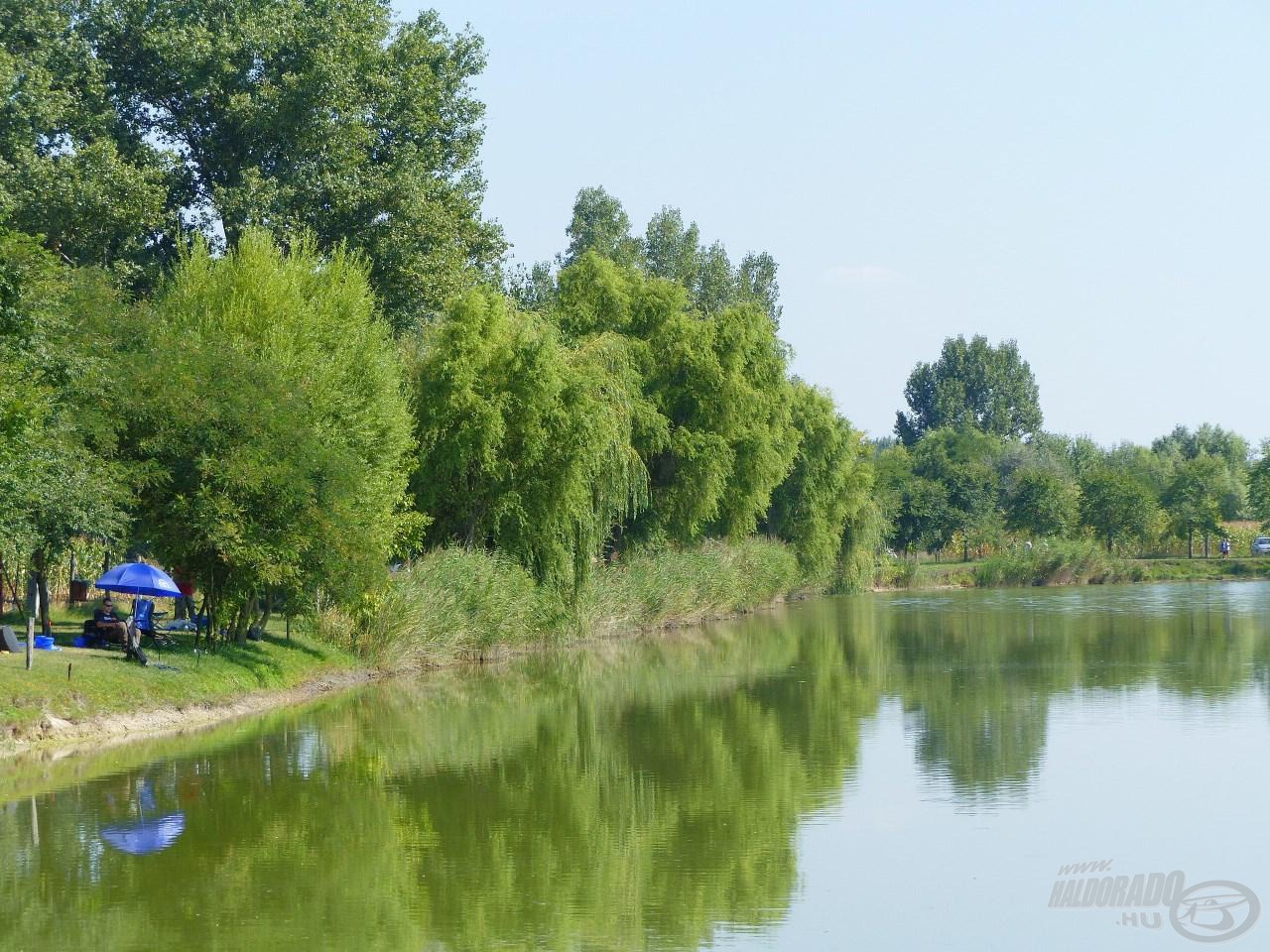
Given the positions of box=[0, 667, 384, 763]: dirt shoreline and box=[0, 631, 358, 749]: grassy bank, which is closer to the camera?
box=[0, 667, 384, 763]: dirt shoreline

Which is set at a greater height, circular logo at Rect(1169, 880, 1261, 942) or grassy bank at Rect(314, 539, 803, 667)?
grassy bank at Rect(314, 539, 803, 667)

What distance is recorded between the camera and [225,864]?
1521 cm

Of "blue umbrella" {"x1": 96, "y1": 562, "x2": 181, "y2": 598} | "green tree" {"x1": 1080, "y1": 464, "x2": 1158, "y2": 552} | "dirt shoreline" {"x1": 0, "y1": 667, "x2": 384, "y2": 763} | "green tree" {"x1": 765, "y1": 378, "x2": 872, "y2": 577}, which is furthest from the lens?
"green tree" {"x1": 1080, "y1": 464, "x2": 1158, "y2": 552}

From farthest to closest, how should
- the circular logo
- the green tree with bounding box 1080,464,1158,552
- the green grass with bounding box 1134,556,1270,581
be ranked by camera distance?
the green tree with bounding box 1080,464,1158,552, the green grass with bounding box 1134,556,1270,581, the circular logo

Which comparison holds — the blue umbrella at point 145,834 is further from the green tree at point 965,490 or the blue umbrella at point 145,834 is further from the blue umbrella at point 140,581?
the green tree at point 965,490

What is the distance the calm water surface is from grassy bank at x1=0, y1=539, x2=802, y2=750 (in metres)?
1.18

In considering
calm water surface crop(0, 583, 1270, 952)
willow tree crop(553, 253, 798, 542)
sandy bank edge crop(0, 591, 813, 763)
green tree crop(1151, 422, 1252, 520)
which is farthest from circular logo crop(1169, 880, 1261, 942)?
green tree crop(1151, 422, 1252, 520)

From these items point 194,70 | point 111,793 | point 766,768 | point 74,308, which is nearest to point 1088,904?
point 766,768

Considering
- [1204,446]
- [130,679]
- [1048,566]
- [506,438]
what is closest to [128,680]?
[130,679]

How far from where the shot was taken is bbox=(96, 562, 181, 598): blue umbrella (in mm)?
24219

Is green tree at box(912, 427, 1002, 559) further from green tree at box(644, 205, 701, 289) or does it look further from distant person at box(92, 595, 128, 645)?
distant person at box(92, 595, 128, 645)

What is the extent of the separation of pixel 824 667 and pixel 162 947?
2456 cm

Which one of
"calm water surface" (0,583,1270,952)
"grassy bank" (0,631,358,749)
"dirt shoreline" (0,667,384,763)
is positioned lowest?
"calm water surface" (0,583,1270,952)

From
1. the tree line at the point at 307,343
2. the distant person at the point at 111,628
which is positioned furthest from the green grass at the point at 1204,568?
the distant person at the point at 111,628
